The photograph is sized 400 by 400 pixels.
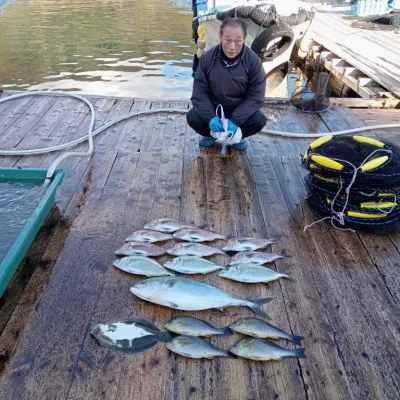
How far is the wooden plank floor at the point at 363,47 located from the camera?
7.60 m

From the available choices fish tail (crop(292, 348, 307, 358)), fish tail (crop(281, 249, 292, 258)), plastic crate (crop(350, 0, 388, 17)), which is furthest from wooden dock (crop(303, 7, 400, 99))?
fish tail (crop(292, 348, 307, 358))

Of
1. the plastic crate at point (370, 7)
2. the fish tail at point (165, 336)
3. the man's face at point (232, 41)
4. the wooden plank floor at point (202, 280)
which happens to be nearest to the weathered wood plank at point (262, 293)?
the wooden plank floor at point (202, 280)

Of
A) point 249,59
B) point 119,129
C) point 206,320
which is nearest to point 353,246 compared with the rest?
point 206,320

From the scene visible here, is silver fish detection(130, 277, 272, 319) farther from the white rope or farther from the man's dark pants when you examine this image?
the man's dark pants

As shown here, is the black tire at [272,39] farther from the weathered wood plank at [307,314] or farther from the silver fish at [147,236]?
the silver fish at [147,236]

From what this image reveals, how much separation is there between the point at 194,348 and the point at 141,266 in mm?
709

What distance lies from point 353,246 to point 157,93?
8907mm

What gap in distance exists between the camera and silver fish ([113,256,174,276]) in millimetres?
2531

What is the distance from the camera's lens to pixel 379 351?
2.11 m

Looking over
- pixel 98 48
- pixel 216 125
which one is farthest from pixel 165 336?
pixel 98 48

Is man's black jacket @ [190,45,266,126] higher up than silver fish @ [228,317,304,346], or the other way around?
man's black jacket @ [190,45,266,126]

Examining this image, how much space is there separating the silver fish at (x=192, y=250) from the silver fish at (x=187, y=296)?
363 millimetres

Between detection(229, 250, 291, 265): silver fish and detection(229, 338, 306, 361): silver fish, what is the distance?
67 centimetres

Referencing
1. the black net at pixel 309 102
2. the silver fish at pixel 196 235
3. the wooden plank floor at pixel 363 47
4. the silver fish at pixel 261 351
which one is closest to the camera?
the silver fish at pixel 261 351
